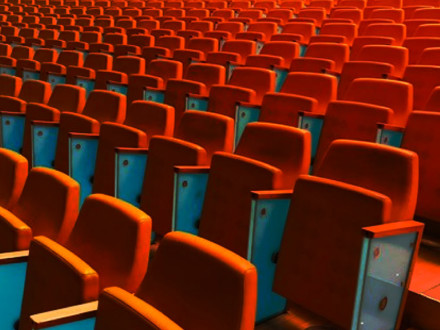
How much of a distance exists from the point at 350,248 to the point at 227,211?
0.33 ft

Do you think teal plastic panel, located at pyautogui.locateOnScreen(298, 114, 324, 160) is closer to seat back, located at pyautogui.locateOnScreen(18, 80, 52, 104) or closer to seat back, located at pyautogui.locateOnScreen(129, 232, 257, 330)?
seat back, located at pyautogui.locateOnScreen(129, 232, 257, 330)

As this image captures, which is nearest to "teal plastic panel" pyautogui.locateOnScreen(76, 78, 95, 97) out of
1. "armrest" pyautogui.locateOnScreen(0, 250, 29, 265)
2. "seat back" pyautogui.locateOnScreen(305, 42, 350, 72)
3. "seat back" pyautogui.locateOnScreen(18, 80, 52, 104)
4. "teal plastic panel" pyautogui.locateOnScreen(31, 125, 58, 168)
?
"seat back" pyautogui.locateOnScreen(18, 80, 52, 104)

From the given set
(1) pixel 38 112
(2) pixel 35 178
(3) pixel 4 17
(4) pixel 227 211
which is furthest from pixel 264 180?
(3) pixel 4 17

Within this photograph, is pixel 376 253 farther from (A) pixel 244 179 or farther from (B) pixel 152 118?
(B) pixel 152 118

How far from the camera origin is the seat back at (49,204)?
Answer: 32 centimetres

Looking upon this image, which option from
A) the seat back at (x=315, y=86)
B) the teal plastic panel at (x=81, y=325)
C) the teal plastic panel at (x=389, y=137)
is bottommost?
the teal plastic panel at (x=81, y=325)

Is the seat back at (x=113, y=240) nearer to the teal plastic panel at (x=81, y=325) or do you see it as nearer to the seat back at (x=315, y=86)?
the teal plastic panel at (x=81, y=325)

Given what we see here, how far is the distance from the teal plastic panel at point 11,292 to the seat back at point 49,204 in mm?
35

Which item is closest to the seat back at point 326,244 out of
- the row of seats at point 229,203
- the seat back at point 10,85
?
the row of seats at point 229,203

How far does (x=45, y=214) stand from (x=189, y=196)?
10 cm

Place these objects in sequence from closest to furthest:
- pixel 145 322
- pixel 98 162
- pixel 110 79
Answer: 1. pixel 145 322
2. pixel 98 162
3. pixel 110 79

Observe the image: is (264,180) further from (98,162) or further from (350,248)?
(98,162)

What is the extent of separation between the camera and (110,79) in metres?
0.76

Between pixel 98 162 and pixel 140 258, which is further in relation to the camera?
pixel 98 162
